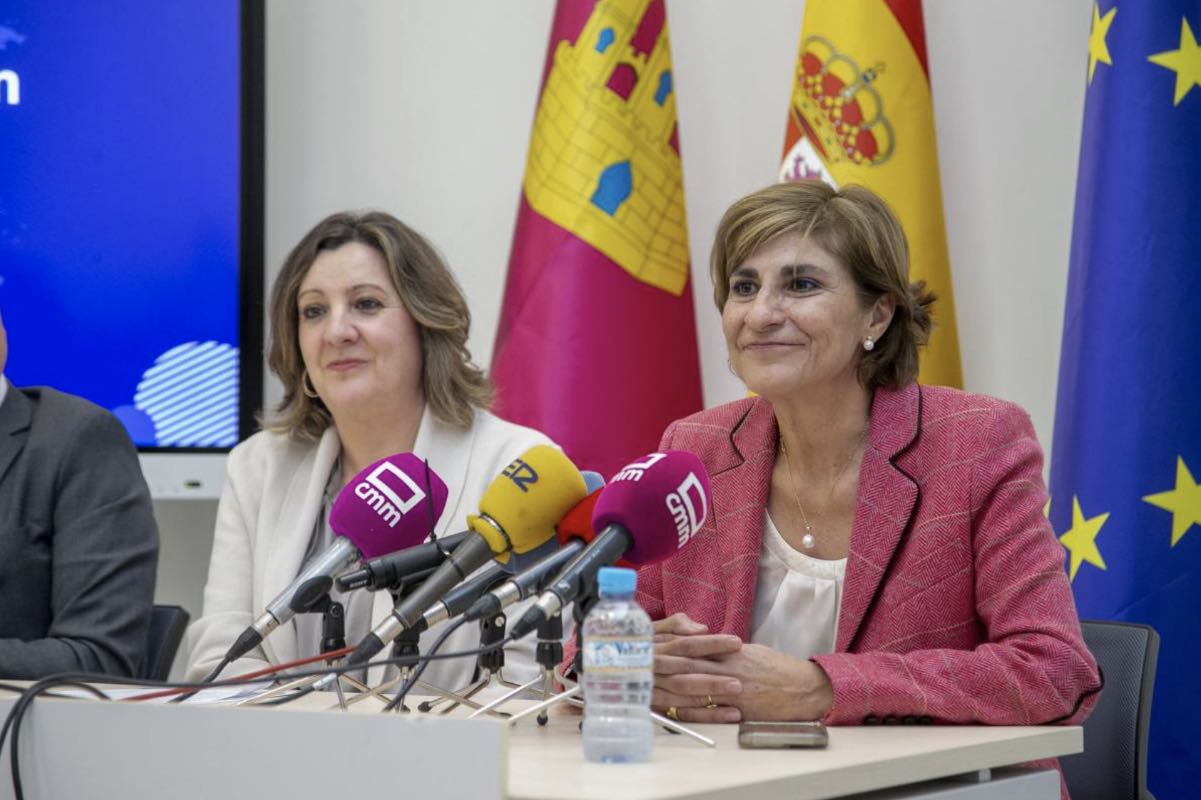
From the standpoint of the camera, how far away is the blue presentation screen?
3.78 m

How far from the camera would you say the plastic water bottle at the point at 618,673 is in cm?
148

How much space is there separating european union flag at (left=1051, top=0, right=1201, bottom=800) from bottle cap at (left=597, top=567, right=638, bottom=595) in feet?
5.25

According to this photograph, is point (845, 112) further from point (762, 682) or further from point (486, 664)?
point (486, 664)

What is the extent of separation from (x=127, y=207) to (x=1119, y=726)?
2.71m

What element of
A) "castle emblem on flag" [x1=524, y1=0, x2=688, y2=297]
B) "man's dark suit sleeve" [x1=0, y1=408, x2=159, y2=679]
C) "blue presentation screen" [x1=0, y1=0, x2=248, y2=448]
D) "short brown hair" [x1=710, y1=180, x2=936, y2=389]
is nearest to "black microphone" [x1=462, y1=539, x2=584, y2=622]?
"short brown hair" [x1=710, y1=180, x2=936, y2=389]

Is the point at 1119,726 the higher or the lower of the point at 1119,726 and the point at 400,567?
the lower

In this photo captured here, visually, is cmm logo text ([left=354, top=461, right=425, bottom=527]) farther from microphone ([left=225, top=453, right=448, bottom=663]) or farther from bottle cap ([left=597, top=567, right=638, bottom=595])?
bottle cap ([left=597, top=567, right=638, bottom=595])

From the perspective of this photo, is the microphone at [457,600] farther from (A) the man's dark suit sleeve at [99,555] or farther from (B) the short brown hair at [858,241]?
(A) the man's dark suit sleeve at [99,555]

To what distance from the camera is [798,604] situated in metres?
2.29

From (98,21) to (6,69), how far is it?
0.86 feet

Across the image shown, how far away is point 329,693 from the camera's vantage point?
215 centimetres

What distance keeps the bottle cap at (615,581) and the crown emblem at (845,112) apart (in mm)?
1876

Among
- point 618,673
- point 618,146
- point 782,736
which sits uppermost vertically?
point 618,146

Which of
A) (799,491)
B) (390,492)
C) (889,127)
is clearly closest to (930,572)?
(799,491)
